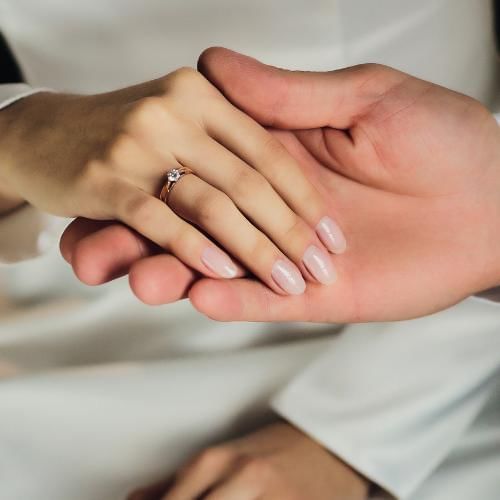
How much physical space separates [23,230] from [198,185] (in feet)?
1.07

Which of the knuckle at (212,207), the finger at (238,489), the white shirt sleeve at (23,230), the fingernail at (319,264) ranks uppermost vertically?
the knuckle at (212,207)

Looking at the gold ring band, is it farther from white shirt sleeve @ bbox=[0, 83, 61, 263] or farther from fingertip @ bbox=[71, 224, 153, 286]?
white shirt sleeve @ bbox=[0, 83, 61, 263]

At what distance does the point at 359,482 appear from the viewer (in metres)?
0.73

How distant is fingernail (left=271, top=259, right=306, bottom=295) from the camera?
0.58 m

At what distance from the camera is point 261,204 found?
1.93 feet

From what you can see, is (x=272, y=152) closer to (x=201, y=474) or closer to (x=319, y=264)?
(x=319, y=264)

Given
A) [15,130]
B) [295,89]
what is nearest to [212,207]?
[295,89]

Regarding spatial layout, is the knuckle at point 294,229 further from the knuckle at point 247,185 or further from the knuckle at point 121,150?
the knuckle at point 121,150

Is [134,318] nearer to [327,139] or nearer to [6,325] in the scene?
[6,325]

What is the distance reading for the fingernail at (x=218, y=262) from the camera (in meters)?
0.56

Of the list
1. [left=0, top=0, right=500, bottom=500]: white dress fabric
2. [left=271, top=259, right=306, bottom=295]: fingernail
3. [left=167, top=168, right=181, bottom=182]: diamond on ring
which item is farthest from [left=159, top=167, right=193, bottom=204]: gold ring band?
[left=0, top=0, right=500, bottom=500]: white dress fabric

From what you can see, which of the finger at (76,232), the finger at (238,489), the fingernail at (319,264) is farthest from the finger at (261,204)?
the finger at (238,489)

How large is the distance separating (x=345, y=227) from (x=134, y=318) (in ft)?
0.95

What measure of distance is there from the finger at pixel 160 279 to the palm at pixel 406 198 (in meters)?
0.13
